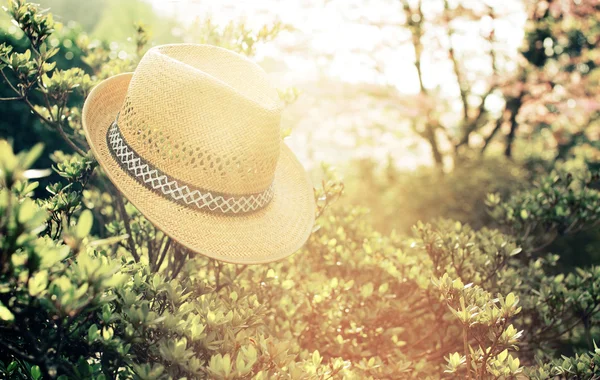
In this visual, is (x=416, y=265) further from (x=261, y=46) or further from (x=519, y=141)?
(x=519, y=141)

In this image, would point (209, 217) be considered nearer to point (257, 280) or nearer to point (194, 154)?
point (194, 154)

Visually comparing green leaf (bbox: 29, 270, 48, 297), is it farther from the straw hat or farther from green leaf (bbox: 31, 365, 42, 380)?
the straw hat

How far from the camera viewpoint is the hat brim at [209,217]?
1857 mm

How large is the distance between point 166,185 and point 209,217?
0.77 feet

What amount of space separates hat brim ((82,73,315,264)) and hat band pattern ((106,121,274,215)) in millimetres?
23

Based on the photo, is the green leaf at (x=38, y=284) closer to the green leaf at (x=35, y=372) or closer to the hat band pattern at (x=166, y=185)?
the green leaf at (x=35, y=372)

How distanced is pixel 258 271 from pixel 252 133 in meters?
1.01

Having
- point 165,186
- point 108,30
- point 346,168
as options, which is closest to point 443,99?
point 346,168

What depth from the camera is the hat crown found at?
1.88 metres

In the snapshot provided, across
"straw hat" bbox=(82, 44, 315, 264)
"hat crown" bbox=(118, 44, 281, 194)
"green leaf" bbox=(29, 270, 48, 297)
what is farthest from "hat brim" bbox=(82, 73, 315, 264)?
"green leaf" bbox=(29, 270, 48, 297)

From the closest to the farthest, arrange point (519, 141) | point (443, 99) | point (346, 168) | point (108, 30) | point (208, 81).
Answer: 1. point (208, 81)
2. point (443, 99)
3. point (346, 168)
4. point (519, 141)
5. point (108, 30)

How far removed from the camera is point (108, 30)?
16703 mm

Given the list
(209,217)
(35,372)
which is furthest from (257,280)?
(35,372)

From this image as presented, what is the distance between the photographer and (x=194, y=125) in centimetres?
190
